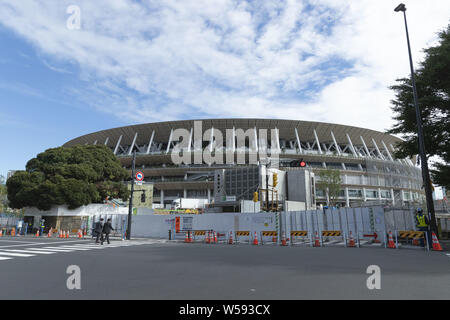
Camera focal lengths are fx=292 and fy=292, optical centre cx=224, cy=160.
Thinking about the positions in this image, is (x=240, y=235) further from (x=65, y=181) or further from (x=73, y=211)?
(x=73, y=211)

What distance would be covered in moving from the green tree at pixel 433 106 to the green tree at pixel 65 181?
2947 cm

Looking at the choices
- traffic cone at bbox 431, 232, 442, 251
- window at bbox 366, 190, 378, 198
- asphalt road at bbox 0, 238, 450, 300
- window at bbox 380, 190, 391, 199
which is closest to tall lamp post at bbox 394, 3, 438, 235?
traffic cone at bbox 431, 232, 442, 251

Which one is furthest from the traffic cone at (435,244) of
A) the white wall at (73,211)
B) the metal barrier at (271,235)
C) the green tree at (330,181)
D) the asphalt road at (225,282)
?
the green tree at (330,181)

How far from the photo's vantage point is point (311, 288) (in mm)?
5133

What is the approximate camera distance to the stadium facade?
58438 millimetres

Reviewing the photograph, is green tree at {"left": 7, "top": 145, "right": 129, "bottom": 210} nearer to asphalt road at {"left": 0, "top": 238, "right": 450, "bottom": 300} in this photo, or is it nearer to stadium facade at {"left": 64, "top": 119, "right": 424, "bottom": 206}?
stadium facade at {"left": 64, "top": 119, "right": 424, "bottom": 206}

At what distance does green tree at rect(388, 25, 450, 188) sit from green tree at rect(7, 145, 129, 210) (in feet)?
96.7

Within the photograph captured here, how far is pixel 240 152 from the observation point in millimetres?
57031

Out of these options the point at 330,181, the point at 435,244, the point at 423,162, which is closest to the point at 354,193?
the point at 330,181

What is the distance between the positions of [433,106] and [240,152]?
41.2m

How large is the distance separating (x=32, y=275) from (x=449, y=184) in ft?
68.0

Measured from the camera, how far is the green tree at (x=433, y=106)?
16.3 meters
